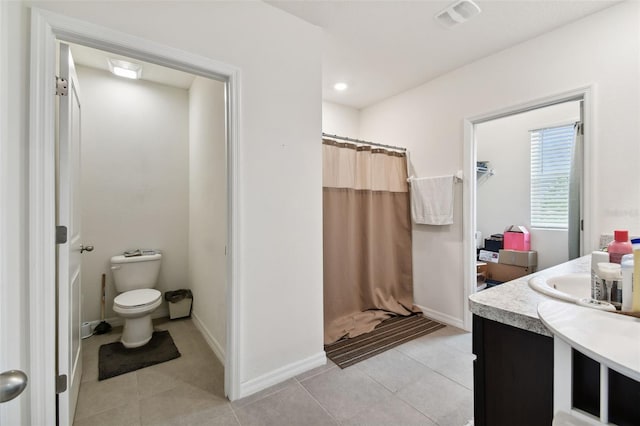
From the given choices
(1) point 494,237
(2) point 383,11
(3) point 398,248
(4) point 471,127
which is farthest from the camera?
(1) point 494,237

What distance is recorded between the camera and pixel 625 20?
5.88 feet

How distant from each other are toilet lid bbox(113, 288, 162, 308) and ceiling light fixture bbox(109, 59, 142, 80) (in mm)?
2026

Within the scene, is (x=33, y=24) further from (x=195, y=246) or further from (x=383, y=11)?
(x=195, y=246)

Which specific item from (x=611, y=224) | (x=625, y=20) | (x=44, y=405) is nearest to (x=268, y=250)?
(x=44, y=405)

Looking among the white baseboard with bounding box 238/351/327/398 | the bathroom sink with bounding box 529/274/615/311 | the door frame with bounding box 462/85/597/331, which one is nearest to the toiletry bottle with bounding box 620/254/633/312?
the bathroom sink with bounding box 529/274/615/311

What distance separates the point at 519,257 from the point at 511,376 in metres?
3.22

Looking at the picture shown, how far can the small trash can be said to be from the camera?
9.59ft

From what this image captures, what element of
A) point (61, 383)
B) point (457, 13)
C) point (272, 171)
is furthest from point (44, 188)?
point (457, 13)

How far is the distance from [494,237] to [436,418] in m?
2.99

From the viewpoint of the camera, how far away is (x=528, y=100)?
2215mm

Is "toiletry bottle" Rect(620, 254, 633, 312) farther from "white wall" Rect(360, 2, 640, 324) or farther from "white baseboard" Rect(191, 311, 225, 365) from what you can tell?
"white baseboard" Rect(191, 311, 225, 365)

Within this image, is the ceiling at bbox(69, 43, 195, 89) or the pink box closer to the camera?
the ceiling at bbox(69, 43, 195, 89)

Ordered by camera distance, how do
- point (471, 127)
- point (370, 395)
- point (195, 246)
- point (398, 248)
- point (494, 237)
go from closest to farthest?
point (370, 395), point (471, 127), point (195, 246), point (398, 248), point (494, 237)

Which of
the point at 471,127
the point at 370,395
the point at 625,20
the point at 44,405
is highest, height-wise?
the point at 625,20
